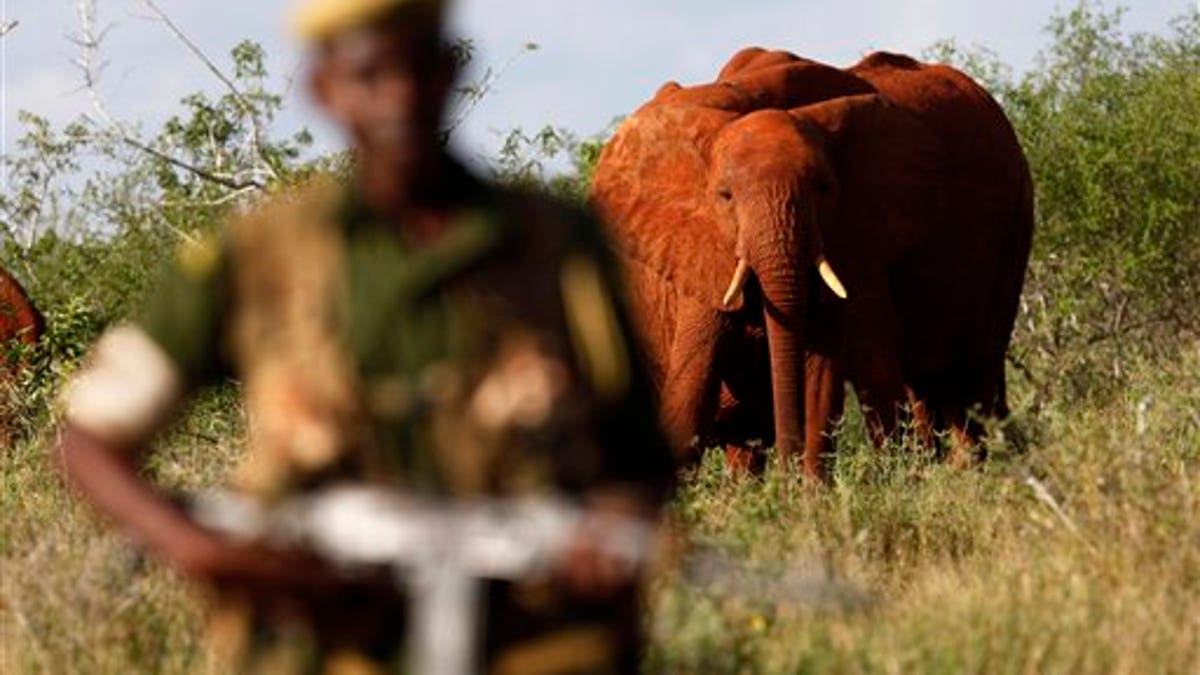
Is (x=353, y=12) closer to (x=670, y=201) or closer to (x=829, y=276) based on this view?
(x=829, y=276)

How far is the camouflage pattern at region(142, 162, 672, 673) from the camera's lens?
3.47 m

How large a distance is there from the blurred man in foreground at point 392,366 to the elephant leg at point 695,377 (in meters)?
10.4

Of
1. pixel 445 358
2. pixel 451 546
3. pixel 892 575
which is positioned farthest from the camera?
pixel 892 575

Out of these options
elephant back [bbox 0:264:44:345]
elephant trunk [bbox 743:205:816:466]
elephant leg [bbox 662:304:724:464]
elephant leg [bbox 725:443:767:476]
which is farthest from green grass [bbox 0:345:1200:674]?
elephant back [bbox 0:264:44:345]

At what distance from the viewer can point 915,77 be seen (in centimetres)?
1656

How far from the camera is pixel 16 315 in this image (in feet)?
48.3

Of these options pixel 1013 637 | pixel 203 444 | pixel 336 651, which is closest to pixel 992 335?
pixel 203 444

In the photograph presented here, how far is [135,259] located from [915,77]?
5251 mm

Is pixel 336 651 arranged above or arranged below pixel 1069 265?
below

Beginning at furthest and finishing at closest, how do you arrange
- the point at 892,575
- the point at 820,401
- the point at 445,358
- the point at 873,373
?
the point at 873,373 < the point at 820,401 < the point at 892,575 < the point at 445,358

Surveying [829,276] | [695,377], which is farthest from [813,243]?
[695,377]

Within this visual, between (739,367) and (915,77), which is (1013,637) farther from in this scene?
(915,77)

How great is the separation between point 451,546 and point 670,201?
11369 millimetres

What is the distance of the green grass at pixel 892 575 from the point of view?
6137mm
